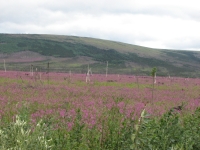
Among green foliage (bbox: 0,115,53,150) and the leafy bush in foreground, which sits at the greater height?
green foliage (bbox: 0,115,53,150)

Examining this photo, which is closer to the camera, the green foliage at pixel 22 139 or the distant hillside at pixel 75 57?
the green foliage at pixel 22 139

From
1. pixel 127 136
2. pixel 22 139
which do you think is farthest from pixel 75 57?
pixel 22 139

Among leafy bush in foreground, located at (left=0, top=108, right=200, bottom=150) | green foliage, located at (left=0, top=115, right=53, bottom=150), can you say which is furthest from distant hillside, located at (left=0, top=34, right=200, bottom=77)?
green foliage, located at (left=0, top=115, right=53, bottom=150)

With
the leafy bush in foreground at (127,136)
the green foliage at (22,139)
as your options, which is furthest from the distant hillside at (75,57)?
the green foliage at (22,139)

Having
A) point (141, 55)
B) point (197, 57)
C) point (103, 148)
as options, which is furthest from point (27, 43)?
point (103, 148)

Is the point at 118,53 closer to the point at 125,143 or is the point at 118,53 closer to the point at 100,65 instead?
the point at 100,65

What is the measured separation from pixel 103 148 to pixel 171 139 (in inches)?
59.3

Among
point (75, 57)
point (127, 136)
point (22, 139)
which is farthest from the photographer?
point (75, 57)

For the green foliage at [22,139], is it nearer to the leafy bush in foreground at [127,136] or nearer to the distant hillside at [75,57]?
the leafy bush in foreground at [127,136]

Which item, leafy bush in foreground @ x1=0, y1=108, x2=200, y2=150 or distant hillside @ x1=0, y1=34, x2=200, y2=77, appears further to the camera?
distant hillside @ x1=0, y1=34, x2=200, y2=77

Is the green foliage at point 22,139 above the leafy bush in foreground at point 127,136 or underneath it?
above

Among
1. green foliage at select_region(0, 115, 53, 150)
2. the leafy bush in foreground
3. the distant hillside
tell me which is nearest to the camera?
green foliage at select_region(0, 115, 53, 150)

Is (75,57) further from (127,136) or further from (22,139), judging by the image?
(22,139)

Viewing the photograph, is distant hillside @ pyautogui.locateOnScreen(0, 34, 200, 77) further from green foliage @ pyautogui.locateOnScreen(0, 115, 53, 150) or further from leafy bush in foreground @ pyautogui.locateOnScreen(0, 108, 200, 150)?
green foliage @ pyautogui.locateOnScreen(0, 115, 53, 150)
